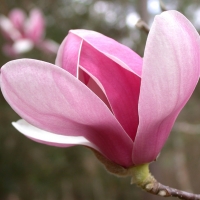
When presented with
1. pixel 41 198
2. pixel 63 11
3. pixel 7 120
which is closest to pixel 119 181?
pixel 41 198

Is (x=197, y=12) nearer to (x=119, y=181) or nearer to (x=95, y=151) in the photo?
(x=119, y=181)

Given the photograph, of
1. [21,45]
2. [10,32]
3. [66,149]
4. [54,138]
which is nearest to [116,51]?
[54,138]

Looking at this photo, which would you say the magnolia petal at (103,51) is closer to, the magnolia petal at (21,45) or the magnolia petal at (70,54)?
the magnolia petal at (70,54)

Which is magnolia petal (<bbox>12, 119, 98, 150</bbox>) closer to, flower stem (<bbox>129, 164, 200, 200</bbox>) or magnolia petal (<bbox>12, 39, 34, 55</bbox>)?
flower stem (<bbox>129, 164, 200, 200</bbox>)

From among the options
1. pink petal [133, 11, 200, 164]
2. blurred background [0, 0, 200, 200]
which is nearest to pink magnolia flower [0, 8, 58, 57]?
blurred background [0, 0, 200, 200]

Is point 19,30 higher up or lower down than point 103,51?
lower down

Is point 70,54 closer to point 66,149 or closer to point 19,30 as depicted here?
point 19,30
